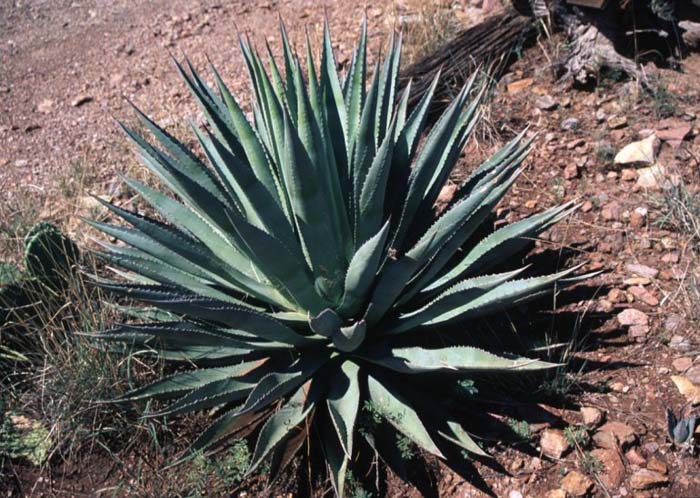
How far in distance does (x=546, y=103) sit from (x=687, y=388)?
194 centimetres

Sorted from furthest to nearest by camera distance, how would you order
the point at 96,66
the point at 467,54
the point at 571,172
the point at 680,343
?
the point at 96,66 < the point at 467,54 < the point at 571,172 < the point at 680,343

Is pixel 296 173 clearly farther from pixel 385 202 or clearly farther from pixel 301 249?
pixel 385 202

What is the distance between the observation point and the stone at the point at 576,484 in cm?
246

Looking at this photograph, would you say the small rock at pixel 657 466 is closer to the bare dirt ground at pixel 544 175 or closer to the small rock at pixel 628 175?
the bare dirt ground at pixel 544 175

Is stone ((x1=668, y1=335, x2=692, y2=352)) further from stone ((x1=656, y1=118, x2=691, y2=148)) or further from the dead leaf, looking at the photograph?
stone ((x1=656, y1=118, x2=691, y2=148))

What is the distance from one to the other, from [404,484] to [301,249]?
35.0 inches

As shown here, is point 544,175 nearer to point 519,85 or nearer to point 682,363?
point 519,85

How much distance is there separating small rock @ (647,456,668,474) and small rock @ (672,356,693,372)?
408mm

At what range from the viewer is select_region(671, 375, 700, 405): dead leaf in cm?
264

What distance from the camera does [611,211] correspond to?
3.46m

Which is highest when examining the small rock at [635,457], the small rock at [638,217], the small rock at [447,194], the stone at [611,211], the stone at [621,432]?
the small rock at [447,194]

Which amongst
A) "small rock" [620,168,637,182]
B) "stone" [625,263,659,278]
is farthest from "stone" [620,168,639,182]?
"stone" [625,263,659,278]

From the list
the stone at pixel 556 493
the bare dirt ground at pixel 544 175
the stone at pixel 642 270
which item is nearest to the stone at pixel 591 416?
the bare dirt ground at pixel 544 175

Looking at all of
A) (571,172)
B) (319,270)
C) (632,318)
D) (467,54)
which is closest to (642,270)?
(632,318)
